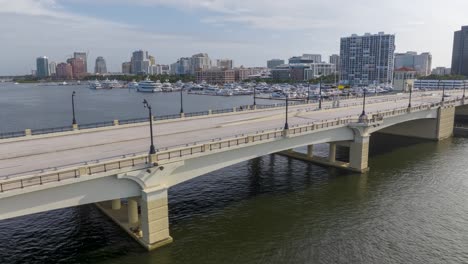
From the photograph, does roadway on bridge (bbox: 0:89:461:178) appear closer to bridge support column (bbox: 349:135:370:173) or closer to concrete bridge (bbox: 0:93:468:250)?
concrete bridge (bbox: 0:93:468:250)

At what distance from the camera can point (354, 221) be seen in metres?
36.2

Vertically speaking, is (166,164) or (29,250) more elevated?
(166,164)

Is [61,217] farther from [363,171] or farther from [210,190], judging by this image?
[363,171]

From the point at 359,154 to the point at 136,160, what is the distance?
115ft

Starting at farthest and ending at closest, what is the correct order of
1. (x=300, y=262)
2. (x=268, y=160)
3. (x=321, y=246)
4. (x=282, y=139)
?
1. (x=268, y=160)
2. (x=282, y=139)
3. (x=321, y=246)
4. (x=300, y=262)

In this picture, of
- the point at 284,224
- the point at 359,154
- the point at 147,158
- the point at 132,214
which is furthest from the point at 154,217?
the point at 359,154

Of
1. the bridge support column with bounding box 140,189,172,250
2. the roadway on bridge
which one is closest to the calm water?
the bridge support column with bounding box 140,189,172,250

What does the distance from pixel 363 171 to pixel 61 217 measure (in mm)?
39586

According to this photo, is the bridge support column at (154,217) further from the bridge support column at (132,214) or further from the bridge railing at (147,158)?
the bridge support column at (132,214)

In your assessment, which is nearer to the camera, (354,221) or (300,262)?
(300,262)

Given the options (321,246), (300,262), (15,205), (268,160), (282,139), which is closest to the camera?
(15,205)

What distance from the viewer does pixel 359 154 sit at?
173ft

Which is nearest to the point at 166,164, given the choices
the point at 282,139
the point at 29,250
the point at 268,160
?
the point at 29,250

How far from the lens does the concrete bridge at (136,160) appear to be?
2511 cm
